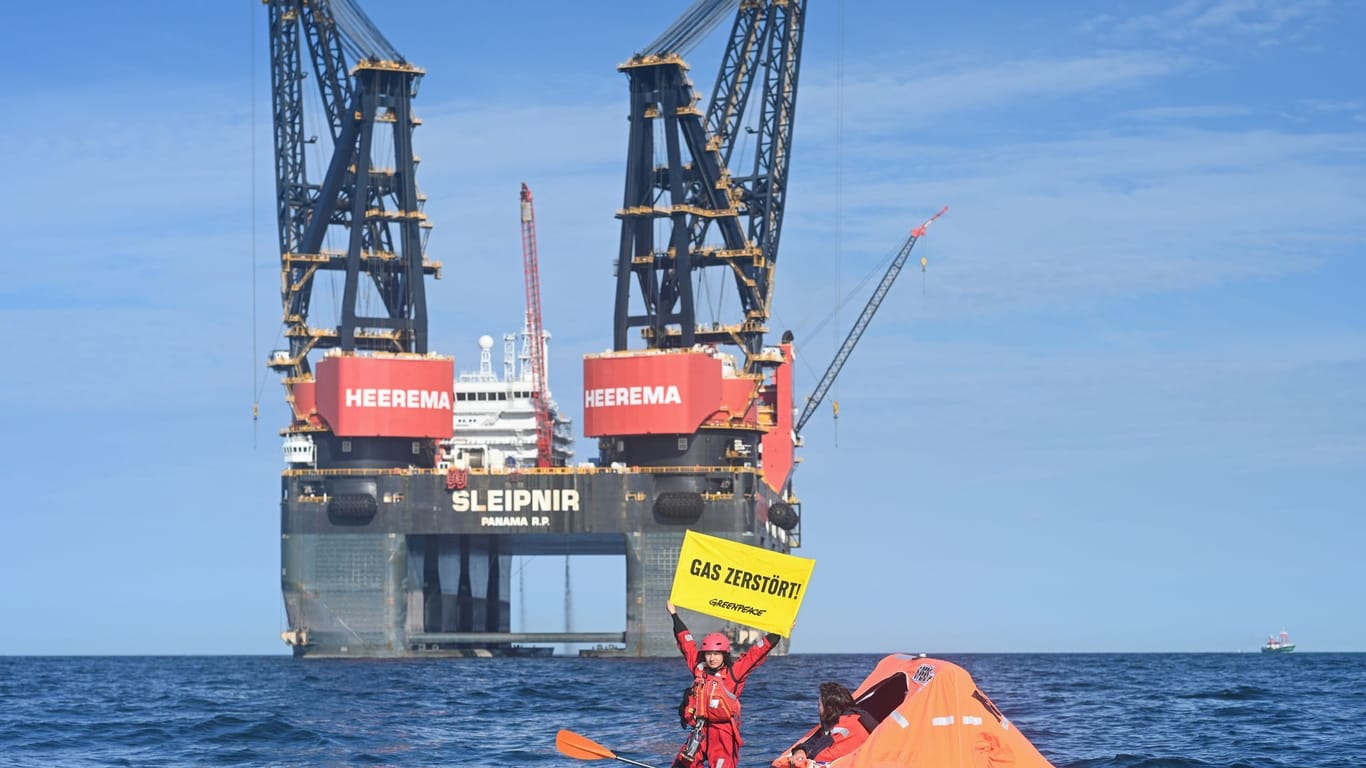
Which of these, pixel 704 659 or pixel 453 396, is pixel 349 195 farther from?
Result: pixel 704 659

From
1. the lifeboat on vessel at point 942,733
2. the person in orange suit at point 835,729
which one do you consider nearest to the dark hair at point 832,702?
the person in orange suit at point 835,729

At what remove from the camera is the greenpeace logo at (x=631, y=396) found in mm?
97500

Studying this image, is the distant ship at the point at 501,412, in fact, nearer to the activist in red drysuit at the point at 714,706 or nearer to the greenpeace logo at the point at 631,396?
the greenpeace logo at the point at 631,396

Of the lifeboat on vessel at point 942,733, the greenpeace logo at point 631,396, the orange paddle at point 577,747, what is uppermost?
the greenpeace logo at point 631,396

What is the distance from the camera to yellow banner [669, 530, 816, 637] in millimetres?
25266

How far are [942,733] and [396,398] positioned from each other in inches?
3195

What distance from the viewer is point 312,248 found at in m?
106

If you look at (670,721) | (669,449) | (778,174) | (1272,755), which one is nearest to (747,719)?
(670,721)

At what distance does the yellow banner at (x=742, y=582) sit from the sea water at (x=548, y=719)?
869cm

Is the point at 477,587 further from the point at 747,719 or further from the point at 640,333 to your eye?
the point at 747,719

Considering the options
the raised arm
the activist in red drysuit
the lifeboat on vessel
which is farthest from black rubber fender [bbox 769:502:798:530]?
the lifeboat on vessel

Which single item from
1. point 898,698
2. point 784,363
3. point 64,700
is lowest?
point 64,700

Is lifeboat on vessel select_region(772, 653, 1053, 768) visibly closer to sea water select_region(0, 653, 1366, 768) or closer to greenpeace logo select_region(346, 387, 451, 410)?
sea water select_region(0, 653, 1366, 768)

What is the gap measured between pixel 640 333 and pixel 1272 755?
69449 millimetres
